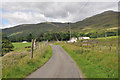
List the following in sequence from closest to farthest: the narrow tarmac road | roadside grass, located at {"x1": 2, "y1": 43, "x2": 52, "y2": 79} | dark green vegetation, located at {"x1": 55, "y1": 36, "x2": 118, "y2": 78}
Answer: roadside grass, located at {"x1": 2, "y1": 43, "x2": 52, "y2": 79} < the narrow tarmac road < dark green vegetation, located at {"x1": 55, "y1": 36, "x2": 118, "y2": 78}

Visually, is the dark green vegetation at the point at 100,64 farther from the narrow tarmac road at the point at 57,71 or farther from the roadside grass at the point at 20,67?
the roadside grass at the point at 20,67

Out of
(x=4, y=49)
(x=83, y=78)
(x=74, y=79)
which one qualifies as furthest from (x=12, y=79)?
(x=4, y=49)

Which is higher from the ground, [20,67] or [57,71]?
[20,67]

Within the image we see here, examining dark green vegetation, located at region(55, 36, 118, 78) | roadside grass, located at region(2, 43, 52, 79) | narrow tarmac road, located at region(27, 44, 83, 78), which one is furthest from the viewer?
dark green vegetation, located at region(55, 36, 118, 78)

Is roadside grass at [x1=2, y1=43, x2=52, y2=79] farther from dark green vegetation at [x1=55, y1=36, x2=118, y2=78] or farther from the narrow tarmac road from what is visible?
dark green vegetation at [x1=55, y1=36, x2=118, y2=78]

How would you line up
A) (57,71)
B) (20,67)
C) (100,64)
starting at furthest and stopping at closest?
1. (100,64)
2. (57,71)
3. (20,67)

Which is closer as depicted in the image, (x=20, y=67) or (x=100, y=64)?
(x=20, y=67)

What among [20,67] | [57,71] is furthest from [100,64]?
[20,67]

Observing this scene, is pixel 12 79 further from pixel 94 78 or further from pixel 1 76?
pixel 94 78

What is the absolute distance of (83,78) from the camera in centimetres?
1057

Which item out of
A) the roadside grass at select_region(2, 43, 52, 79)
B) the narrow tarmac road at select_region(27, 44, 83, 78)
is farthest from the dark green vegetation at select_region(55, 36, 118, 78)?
the roadside grass at select_region(2, 43, 52, 79)

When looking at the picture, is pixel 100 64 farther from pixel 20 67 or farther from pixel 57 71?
pixel 20 67

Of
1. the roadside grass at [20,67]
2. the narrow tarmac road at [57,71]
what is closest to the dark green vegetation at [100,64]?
the narrow tarmac road at [57,71]

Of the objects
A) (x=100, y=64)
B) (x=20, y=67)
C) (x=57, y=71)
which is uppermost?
(x=20, y=67)
